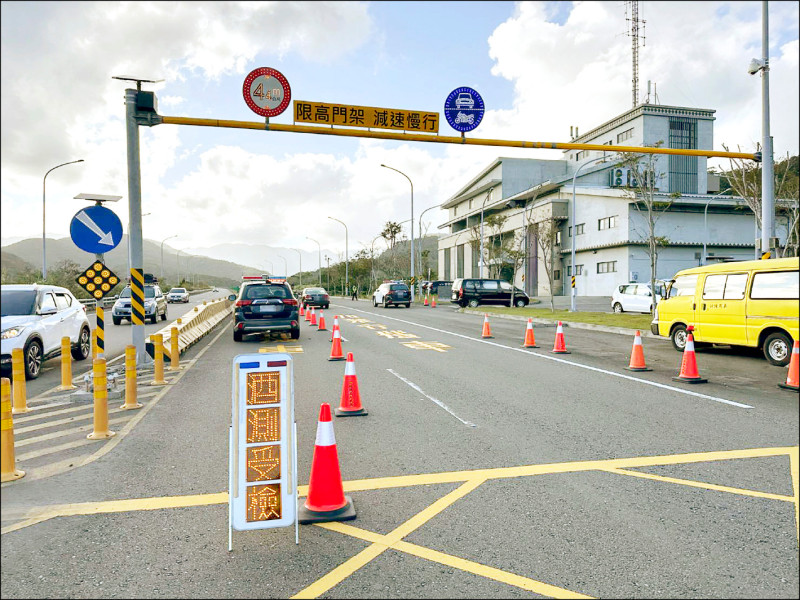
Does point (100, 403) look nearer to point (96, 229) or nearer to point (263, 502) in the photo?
point (263, 502)

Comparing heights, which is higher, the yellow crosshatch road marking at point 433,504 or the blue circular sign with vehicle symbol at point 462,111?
the blue circular sign with vehicle symbol at point 462,111

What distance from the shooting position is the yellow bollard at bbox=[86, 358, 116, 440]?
644 centimetres

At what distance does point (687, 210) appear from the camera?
46.1 metres

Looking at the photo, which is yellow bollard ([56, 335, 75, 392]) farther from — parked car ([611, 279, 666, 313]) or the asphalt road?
parked car ([611, 279, 666, 313])

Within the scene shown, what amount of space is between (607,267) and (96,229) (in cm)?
4312

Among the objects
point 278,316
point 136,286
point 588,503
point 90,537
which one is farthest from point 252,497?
point 278,316

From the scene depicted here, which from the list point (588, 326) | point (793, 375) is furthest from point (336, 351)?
point (588, 326)

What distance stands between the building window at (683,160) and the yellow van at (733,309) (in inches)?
1932

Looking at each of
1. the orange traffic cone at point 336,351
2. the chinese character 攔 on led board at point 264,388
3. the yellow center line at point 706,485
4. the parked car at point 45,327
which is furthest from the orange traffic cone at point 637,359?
the parked car at point 45,327

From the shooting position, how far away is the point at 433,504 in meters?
4.51

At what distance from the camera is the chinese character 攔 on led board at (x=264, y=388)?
4.09m

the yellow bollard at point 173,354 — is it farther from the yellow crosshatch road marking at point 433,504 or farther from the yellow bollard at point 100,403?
the yellow crosshatch road marking at point 433,504

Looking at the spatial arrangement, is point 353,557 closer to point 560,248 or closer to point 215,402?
point 215,402

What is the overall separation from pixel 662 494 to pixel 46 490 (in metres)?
5.02
